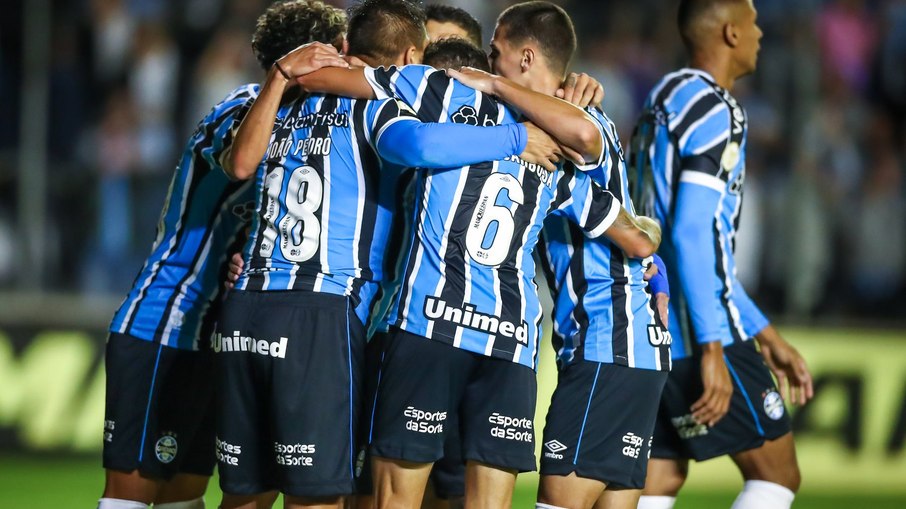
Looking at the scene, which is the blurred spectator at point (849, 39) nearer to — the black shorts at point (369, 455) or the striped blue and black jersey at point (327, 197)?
the black shorts at point (369, 455)

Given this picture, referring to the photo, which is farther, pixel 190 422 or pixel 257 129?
pixel 190 422

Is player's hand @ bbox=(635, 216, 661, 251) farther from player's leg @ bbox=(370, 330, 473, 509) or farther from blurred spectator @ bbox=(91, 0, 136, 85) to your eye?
blurred spectator @ bbox=(91, 0, 136, 85)

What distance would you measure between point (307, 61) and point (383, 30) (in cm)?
34

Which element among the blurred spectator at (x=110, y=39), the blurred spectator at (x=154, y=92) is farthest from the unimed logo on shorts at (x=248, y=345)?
the blurred spectator at (x=110, y=39)

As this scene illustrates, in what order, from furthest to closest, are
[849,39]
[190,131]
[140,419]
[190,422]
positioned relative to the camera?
[849,39]
[190,131]
[190,422]
[140,419]

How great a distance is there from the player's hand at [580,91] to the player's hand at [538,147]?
0.89 feet

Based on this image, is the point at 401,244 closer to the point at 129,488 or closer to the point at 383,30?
the point at 383,30

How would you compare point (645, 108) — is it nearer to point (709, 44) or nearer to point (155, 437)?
point (709, 44)

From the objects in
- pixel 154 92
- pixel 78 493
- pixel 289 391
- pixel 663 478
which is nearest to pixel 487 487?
pixel 289 391

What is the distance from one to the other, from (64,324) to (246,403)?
4944 mm

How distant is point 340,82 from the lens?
4566 millimetres

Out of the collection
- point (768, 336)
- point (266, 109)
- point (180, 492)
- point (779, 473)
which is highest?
point (266, 109)

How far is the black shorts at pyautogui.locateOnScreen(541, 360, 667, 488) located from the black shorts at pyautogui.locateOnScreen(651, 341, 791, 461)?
0.63 metres

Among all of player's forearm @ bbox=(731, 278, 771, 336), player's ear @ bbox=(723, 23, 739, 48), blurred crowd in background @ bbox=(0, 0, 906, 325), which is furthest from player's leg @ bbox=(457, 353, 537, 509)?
blurred crowd in background @ bbox=(0, 0, 906, 325)
